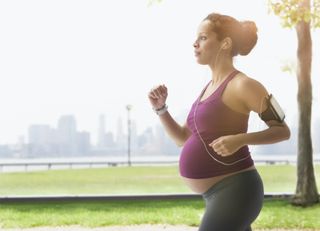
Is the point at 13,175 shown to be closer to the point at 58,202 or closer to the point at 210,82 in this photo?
the point at 58,202

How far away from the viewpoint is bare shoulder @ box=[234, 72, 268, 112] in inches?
98.1

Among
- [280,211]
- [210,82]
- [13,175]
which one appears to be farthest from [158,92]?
[13,175]

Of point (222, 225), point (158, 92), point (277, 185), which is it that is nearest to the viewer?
point (222, 225)

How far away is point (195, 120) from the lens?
266 centimetres

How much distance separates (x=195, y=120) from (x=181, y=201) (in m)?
9.75

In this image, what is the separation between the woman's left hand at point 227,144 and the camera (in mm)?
2389

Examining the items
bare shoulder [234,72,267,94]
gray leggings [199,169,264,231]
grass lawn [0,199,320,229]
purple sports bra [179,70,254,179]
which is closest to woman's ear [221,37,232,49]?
purple sports bra [179,70,254,179]

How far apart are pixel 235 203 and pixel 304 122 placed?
9809 millimetres

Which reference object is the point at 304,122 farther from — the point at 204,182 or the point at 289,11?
the point at 204,182

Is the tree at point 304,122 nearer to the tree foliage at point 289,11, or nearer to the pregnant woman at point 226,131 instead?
the tree foliage at point 289,11

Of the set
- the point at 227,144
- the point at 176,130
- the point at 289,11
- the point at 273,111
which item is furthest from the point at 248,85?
the point at 289,11

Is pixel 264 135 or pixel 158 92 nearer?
pixel 264 135

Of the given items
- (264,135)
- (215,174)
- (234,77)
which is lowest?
(215,174)

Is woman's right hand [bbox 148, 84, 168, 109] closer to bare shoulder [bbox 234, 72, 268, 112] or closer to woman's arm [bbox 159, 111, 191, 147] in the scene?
woman's arm [bbox 159, 111, 191, 147]
